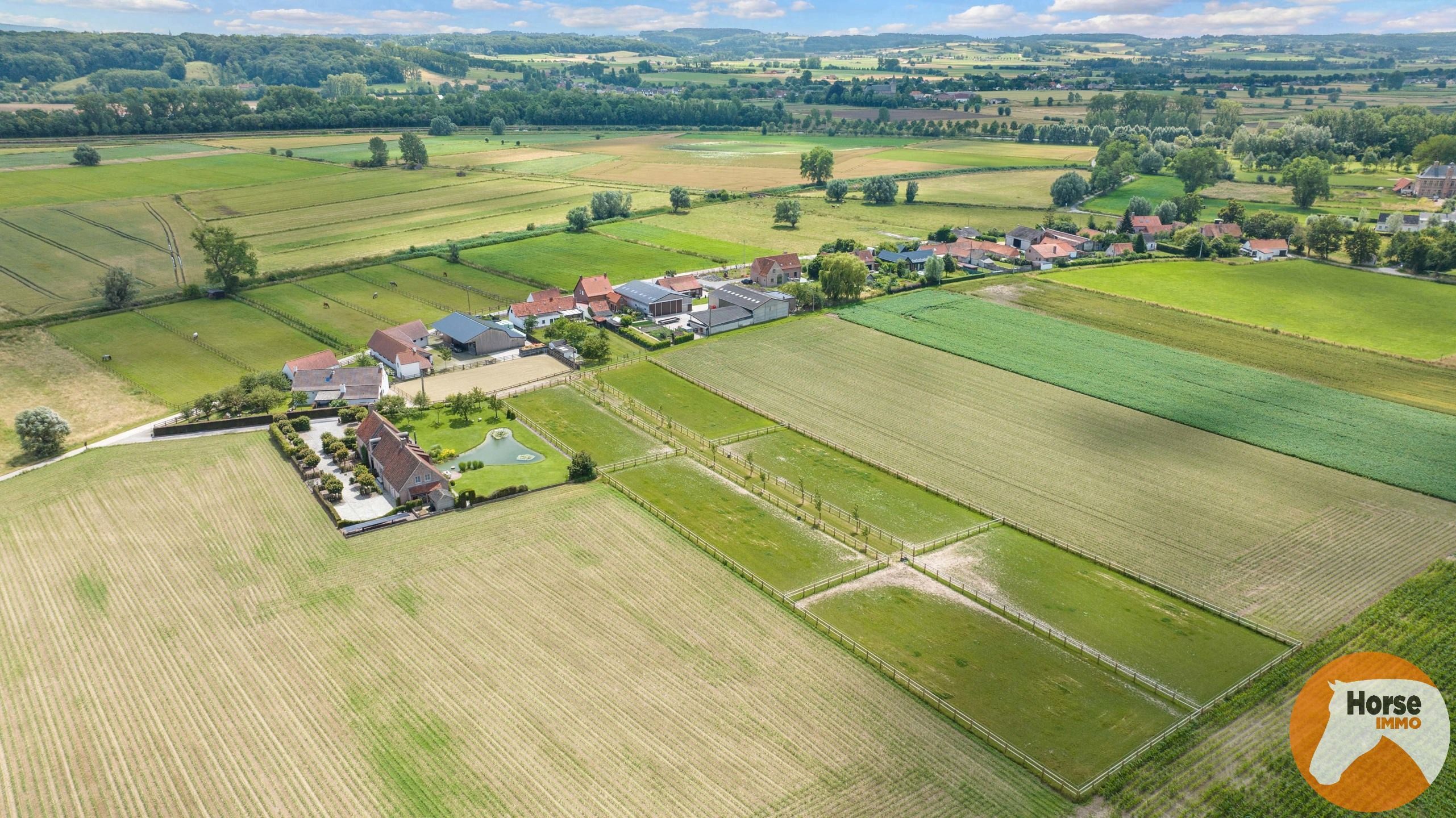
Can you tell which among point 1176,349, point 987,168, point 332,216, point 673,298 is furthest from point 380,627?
point 987,168

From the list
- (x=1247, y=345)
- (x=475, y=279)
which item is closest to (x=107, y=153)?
(x=475, y=279)

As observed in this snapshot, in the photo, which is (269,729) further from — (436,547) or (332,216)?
(332,216)

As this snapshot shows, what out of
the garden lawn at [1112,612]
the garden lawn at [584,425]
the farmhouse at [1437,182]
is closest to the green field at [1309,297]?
the garden lawn at [1112,612]

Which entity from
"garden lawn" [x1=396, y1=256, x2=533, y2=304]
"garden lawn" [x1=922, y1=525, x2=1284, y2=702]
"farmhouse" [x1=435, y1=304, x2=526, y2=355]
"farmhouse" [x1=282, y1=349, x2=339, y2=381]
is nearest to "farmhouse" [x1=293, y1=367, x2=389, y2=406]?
"farmhouse" [x1=282, y1=349, x2=339, y2=381]

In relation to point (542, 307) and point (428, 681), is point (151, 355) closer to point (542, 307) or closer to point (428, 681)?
point (542, 307)

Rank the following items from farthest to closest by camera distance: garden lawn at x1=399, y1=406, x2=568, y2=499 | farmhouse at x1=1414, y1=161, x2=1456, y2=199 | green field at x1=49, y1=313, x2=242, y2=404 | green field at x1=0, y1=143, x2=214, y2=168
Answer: green field at x1=0, y1=143, x2=214, y2=168 → farmhouse at x1=1414, y1=161, x2=1456, y2=199 → green field at x1=49, y1=313, x2=242, y2=404 → garden lawn at x1=399, y1=406, x2=568, y2=499

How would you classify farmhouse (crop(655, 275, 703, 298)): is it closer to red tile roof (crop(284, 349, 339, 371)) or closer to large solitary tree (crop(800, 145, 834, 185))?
red tile roof (crop(284, 349, 339, 371))
